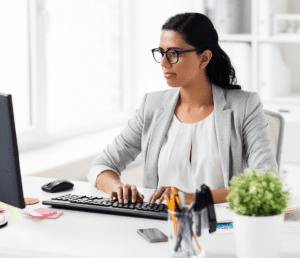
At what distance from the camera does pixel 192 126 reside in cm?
188

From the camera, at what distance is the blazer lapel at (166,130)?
5.92 feet

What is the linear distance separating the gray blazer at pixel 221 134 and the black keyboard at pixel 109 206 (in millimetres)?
359

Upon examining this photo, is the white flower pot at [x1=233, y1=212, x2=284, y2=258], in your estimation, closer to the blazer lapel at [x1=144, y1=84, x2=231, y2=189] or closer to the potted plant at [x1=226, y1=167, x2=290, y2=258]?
the potted plant at [x1=226, y1=167, x2=290, y2=258]

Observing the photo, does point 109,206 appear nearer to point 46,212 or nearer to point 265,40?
point 46,212

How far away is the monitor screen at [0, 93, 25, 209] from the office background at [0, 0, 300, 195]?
3.45ft

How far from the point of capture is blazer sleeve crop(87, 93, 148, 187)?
1.91 meters

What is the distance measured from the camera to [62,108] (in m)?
3.08

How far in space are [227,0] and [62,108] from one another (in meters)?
1.27

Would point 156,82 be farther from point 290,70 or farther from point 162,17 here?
point 290,70

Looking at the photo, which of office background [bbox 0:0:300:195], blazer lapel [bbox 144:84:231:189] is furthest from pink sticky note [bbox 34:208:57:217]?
office background [bbox 0:0:300:195]

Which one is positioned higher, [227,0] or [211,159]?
[227,0]

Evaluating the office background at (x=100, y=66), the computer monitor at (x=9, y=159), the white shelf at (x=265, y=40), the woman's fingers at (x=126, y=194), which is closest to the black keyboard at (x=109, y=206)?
the woman's fingers at (x=126, y=194)

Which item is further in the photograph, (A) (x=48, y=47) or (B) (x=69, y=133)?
(B) (x=69, y=133)

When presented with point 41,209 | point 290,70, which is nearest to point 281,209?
point 41,209
